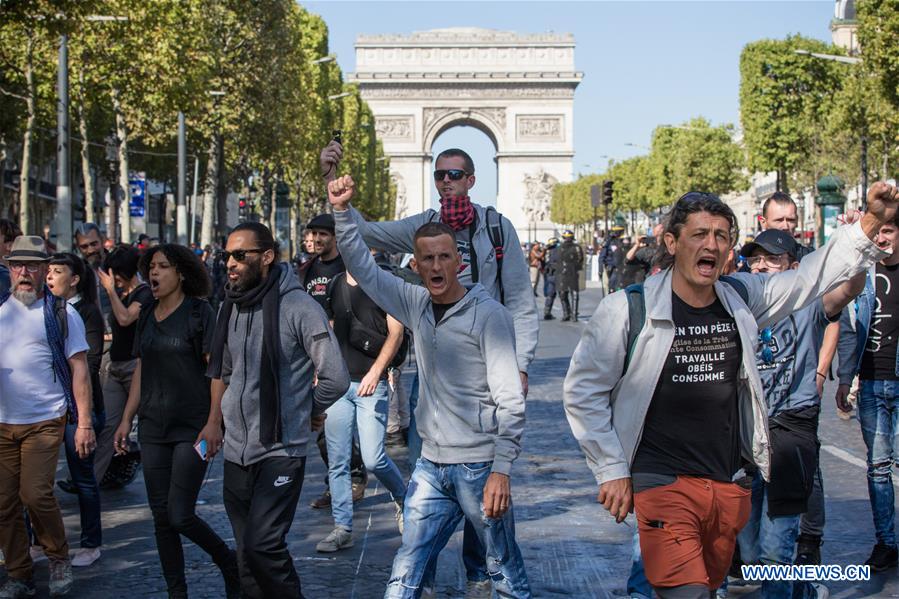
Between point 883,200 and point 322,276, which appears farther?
point 322,276

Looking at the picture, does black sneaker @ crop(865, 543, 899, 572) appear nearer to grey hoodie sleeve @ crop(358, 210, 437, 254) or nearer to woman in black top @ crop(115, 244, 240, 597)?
grey hoodie sleeve @ crop(358, 210, 437, 254)

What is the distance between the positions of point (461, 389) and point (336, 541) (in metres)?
2.61

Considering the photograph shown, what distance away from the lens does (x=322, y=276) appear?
8.98 meters

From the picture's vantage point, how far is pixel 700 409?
444cm

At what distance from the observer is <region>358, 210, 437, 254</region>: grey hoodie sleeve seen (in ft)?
21.1

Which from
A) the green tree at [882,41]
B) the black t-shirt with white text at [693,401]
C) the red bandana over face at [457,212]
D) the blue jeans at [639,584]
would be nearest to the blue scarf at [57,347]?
the red bandana over face at [457,212]

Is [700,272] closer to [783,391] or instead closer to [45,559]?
[783,391]

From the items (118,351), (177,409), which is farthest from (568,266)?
(177,409)

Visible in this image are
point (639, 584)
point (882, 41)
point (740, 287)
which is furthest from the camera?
point (882, 41)

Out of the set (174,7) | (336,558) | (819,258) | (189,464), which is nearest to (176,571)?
(189,464)

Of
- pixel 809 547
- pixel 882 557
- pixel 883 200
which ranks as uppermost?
pixel 883 200

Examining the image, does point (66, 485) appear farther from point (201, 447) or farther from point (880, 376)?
point (880, 376)

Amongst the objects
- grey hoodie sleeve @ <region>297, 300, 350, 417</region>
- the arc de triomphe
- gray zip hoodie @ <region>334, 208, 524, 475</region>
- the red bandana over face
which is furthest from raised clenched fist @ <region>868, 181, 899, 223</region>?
the arc de triomphe

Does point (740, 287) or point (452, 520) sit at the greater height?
point (740, 287)
